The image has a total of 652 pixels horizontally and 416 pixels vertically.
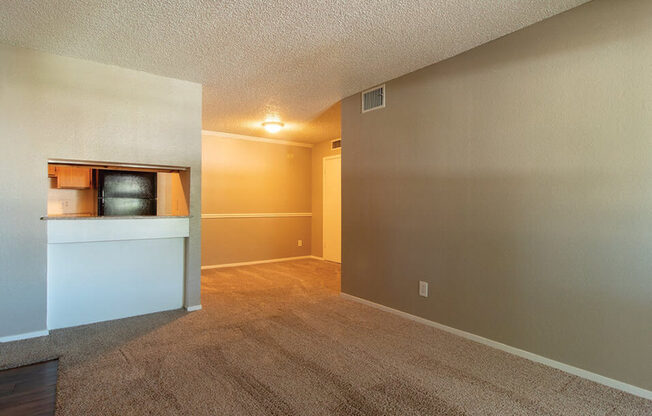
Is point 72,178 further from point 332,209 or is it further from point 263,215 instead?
point 332,209

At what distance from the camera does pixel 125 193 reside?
422 cm

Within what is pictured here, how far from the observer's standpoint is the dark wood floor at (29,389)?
6.23 feet

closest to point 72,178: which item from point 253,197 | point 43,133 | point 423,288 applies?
point 43,133

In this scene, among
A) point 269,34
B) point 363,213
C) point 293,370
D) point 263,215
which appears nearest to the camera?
point 293,370

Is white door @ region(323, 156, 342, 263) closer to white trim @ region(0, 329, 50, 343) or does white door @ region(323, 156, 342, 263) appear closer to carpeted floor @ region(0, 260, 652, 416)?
carpeted floor @ region(0, 260, 652, 416)

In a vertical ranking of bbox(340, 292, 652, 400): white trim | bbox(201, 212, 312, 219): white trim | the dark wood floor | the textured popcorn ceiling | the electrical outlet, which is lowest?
the dark wood floor

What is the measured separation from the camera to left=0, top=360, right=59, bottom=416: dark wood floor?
190 cm

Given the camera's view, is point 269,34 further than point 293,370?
Yes

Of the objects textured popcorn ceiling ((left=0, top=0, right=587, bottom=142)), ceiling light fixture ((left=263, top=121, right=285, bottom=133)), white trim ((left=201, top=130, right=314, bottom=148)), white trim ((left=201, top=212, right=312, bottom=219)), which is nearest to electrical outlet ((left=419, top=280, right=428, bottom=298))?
textured popcorn ceiling ((left=0, top=0, right=587, bottom=142))

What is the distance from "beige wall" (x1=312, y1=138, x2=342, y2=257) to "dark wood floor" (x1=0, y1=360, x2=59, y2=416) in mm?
4986

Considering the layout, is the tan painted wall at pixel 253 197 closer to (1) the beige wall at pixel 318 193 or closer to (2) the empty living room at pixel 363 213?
(1) the beige wall at pixel 318 193

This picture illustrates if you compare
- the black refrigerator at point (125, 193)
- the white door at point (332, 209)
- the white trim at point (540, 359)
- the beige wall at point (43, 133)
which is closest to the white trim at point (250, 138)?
the white door at point (332, 209)

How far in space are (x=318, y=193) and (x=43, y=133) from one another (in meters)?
4.76

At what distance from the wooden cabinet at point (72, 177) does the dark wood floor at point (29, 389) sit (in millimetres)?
3072
